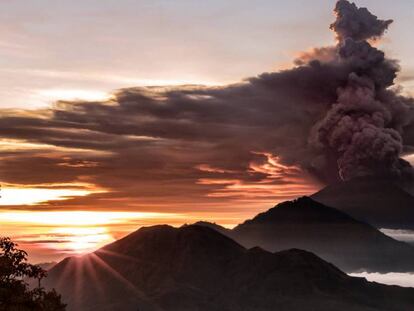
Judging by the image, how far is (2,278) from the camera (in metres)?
34.0

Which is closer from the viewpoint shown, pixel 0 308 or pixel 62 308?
pixel 0 308

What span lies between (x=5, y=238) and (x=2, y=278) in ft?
6.47

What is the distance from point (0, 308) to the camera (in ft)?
106

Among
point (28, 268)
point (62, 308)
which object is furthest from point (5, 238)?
point (62, 308)

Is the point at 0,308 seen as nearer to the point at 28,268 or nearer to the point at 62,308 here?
the point at 28,268

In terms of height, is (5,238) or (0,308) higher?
(5,238)

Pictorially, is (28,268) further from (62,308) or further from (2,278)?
(62,308)

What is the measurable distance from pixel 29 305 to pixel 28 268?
1929mm

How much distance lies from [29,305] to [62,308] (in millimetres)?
3932

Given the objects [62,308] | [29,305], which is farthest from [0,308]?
[62,308]

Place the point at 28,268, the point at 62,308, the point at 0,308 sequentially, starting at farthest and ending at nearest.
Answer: the point at 62,308
the point at 28,268
the point at 0,308

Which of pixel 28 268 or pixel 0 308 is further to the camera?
pixel 28 268

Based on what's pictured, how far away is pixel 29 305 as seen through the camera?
33156mm

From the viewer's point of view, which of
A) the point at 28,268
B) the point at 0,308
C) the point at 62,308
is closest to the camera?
the point at 0,308
